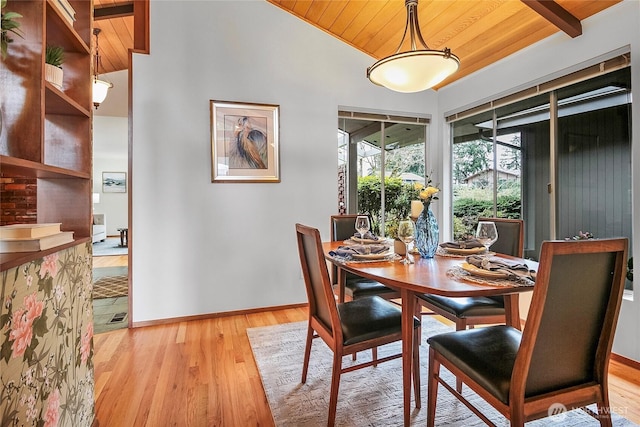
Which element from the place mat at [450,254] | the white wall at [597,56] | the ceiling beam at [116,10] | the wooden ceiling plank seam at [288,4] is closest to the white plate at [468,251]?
the place mat at [450,254]

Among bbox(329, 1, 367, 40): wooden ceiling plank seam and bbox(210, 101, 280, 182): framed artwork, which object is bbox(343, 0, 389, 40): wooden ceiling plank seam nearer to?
bbox(329, 1, 367, 40): wooden ceiling plank seam

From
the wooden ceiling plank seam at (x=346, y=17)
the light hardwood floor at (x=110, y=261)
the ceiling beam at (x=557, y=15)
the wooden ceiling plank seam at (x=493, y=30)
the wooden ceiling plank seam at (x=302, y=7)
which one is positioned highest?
the wooden ceiling plank seam at (x=302, y=7)

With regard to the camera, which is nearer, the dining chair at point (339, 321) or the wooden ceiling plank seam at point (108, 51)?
the dining chair at point (339, 321)

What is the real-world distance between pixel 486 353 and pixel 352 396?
880mm

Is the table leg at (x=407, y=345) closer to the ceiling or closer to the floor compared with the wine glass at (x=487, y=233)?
closer to the floor

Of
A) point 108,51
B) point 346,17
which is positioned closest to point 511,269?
point 346,17

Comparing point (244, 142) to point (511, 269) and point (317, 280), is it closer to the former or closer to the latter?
point (317, 280)

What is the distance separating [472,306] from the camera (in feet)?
5.84

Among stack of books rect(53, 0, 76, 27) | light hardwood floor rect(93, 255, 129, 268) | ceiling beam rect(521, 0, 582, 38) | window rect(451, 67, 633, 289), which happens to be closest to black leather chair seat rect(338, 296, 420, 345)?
stack of books rect(53, 0, 76, 27)

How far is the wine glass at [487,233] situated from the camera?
5.54ft

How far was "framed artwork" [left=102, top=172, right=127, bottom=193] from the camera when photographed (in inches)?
381

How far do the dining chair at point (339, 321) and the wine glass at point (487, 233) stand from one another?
58cm

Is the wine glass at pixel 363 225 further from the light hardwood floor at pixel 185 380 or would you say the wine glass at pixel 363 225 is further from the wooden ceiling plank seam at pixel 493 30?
the wooden ceiling plank seam at pixel 493 30

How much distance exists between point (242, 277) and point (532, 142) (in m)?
3.04
